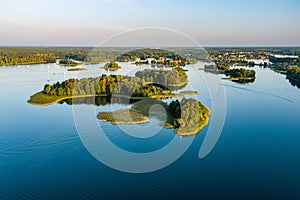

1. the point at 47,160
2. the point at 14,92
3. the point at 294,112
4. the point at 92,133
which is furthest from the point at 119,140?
the point at 14,92

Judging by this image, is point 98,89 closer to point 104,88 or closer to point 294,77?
point 104,88

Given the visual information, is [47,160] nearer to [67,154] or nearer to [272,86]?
[67,154]

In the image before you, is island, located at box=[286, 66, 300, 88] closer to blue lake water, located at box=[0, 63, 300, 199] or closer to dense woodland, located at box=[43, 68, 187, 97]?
→ blue lake water, located at box=[0, 63, 300, 199]

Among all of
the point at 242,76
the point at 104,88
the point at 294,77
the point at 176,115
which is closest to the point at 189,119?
the point at 176,115

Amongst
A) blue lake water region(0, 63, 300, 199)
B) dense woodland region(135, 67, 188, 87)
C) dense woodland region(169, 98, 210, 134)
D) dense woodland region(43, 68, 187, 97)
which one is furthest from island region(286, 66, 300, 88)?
dense woodland region(169, 98, 210, 134)

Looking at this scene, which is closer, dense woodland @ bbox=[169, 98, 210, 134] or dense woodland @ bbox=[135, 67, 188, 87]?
dense woodland @ bbox=[169, 98, 210, 134]
